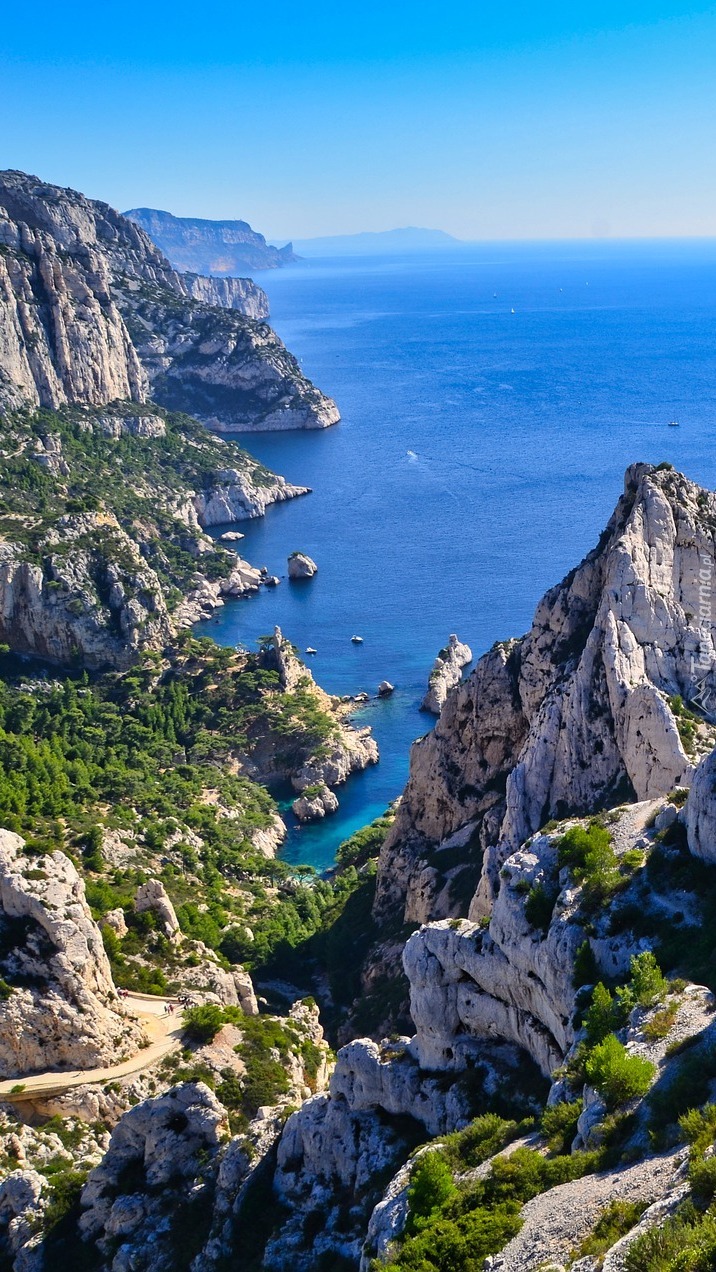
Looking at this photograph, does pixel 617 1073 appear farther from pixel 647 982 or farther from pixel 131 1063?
pixel 131 1063

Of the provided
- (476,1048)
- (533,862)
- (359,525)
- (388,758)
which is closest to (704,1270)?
(476,1048)

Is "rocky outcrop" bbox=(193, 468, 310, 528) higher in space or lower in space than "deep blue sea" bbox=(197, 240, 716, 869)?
higher

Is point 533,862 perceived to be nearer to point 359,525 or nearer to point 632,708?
point 632,708

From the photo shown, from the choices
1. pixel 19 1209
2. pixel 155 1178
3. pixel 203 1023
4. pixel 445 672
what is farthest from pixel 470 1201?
pixel 445 672

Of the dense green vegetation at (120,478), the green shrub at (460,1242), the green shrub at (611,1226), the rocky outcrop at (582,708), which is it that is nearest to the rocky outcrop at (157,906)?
the rocky outcrop at (582,708)

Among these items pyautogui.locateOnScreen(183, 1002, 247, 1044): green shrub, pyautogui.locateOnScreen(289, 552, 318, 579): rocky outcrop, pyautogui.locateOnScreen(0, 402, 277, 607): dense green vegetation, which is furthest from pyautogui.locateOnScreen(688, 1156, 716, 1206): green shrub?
pyautogui.locateOnScreen(289, 552, 318, 579): rocky outcrop

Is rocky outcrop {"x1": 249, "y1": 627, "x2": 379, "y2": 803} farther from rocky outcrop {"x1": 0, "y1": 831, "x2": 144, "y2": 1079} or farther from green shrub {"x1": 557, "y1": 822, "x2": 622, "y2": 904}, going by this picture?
green shrub {"x1": 557, "y1": 822, "x2": 622, "y2": 904}

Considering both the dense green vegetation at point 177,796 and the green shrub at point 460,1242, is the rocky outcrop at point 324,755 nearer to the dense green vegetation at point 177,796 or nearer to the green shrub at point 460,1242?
the dense green vegetation at point 177,796
